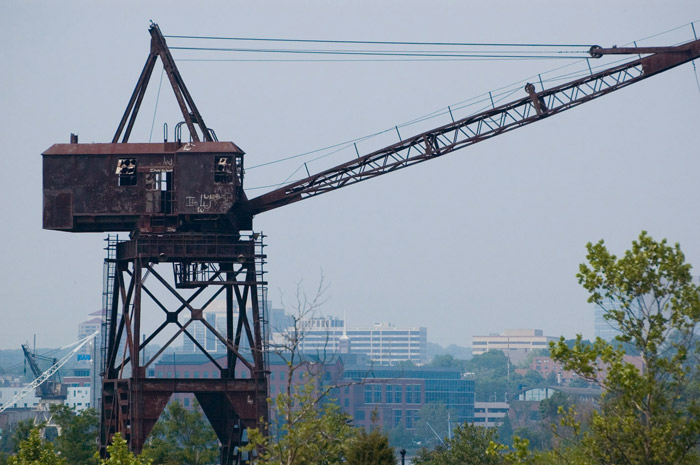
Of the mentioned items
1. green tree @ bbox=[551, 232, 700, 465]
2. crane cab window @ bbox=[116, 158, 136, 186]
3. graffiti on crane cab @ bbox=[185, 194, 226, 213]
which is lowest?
green tree @ bbox=[551, 232, 700, 465]

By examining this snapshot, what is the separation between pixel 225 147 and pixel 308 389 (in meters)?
18.0


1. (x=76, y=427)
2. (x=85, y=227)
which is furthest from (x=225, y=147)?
(x=76, y=427)

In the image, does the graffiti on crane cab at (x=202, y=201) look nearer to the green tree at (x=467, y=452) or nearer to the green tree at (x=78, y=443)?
the green tree at (x=467, y=452)

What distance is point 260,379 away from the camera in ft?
154

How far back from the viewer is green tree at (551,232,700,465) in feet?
95.1

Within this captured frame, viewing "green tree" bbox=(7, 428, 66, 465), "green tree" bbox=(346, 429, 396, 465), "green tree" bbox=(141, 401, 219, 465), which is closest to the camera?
"green tree" bbox=(346, 429, 396, 465)

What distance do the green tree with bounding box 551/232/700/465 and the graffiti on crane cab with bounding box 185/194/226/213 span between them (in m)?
20.0

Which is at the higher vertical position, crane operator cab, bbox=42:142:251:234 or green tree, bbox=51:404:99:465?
crane operator cab, bbox=42:142:251:234

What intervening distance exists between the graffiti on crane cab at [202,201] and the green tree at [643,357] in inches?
786

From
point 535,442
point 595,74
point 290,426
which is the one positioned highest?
point 595,74

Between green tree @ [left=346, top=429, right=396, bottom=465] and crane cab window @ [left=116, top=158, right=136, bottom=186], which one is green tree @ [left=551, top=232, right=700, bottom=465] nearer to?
green tree @ [left=346, top=429, right=396, bottom=465]

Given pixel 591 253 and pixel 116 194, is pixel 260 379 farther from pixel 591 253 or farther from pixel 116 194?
pixel 591 253

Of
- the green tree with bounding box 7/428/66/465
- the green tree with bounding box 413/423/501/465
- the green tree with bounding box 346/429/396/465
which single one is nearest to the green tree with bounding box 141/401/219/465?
the green tree with bounding box 413/423/501/465

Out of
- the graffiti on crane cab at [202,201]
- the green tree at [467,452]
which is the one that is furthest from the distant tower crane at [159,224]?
the green tree at [467,452]
